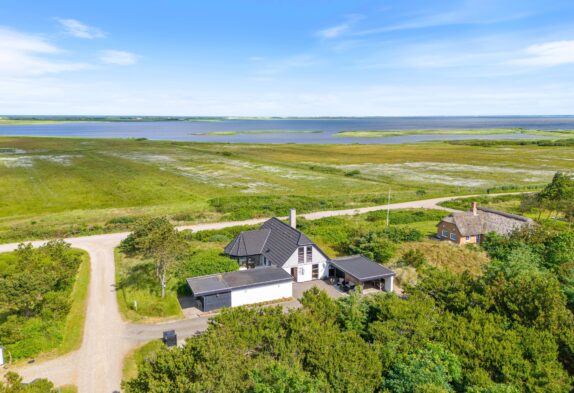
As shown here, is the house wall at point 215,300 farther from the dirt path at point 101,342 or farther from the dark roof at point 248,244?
the dark roof at point 248,244

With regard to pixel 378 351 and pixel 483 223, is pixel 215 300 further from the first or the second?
pixel 483 223

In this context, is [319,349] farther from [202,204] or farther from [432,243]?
[202,204]

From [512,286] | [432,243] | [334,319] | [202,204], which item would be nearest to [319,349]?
[334,319]

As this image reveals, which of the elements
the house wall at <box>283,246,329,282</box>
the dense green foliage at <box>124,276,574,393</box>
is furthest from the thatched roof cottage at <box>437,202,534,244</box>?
the dense green foliage at <box>124,276,574,393</box>

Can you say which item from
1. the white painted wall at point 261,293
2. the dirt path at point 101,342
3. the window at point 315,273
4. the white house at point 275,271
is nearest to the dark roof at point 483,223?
the white house at point 275,271

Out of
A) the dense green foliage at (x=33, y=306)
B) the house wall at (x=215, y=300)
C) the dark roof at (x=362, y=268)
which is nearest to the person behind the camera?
the dense green foliage at (x=33, y=306)

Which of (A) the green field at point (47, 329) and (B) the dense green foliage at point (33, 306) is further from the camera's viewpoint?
(B) the dense green foliage at point (33, 306)
